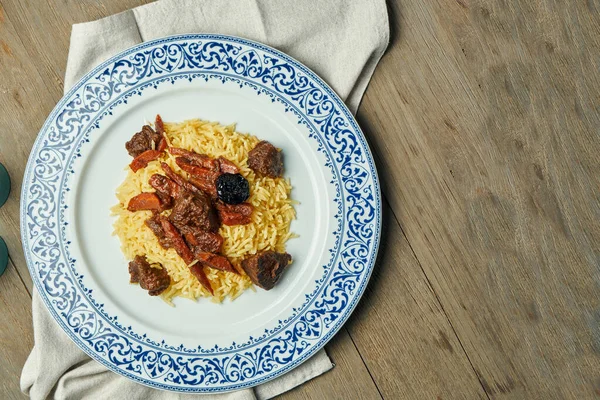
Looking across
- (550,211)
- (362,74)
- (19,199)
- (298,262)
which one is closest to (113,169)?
(19,199)

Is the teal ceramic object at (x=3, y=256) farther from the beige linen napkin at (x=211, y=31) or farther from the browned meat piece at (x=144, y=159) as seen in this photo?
the browned meat piece at (x=144, y=159)

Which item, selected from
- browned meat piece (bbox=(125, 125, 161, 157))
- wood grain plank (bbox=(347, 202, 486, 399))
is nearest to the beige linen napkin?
wood grain plank (bbox=(347, 202, 486, 399))

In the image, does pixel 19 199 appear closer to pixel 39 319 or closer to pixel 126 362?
pixel 39 319

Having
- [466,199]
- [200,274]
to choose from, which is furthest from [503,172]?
[200,274]

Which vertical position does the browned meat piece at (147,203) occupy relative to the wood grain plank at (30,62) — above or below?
below

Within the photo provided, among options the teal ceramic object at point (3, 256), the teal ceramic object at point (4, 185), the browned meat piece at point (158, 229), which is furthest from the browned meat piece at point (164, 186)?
the teal ceramic object at point (3, 256)

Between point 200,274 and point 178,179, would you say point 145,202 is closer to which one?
point 178,179
